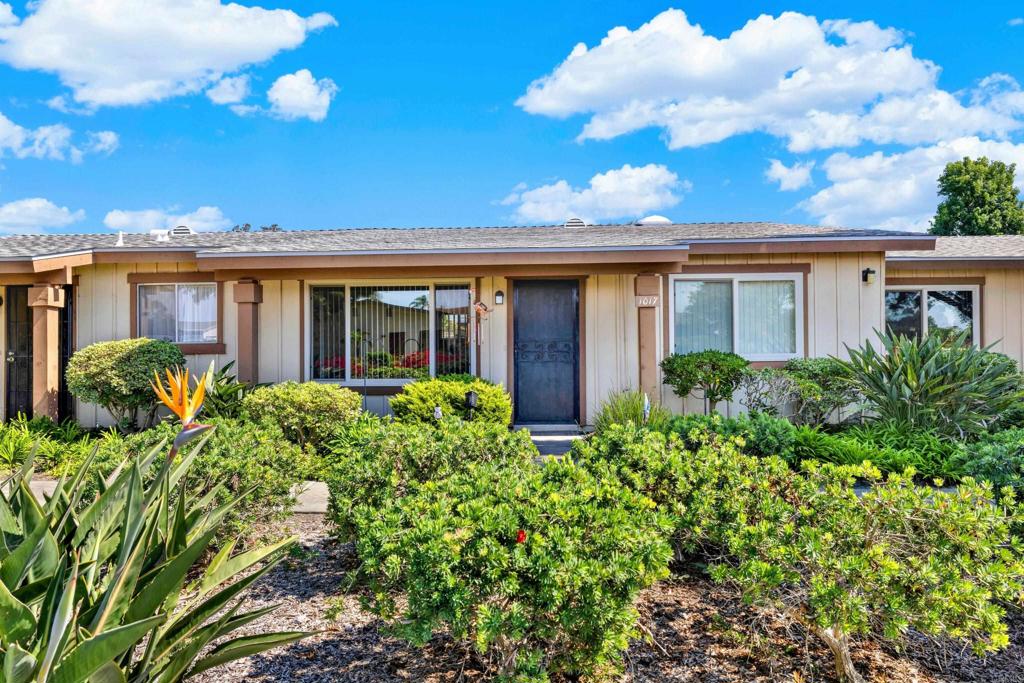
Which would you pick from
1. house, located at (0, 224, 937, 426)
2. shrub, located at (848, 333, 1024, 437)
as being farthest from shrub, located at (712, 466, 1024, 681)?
house, located at (0, 224, 937, 426)

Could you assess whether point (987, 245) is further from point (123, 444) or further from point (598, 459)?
point (123, 444)

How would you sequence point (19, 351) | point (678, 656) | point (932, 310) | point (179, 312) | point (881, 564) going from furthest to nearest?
point (932, 310) → point (19, 351) → point (179, 312) → point (678, 656) → point (881, 564)

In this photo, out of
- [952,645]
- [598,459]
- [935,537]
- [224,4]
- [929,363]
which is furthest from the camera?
[224,4]

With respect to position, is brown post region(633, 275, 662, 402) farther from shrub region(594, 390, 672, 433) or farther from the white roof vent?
the white roof vent

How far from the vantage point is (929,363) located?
645 cm

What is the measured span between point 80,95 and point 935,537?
66.5 ft

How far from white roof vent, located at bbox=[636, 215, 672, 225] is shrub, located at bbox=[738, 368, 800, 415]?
15.5ft

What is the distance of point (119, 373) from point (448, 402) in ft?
14.7

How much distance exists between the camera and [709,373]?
26.0ft

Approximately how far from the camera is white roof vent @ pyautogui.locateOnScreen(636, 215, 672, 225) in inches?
471

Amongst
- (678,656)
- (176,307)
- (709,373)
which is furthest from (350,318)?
(678,656)

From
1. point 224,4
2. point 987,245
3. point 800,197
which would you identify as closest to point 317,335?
point 224,4

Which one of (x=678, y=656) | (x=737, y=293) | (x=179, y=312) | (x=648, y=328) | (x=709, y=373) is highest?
(x=737, y=293)

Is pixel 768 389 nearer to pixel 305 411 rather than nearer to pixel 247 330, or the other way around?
pixel 305 411
